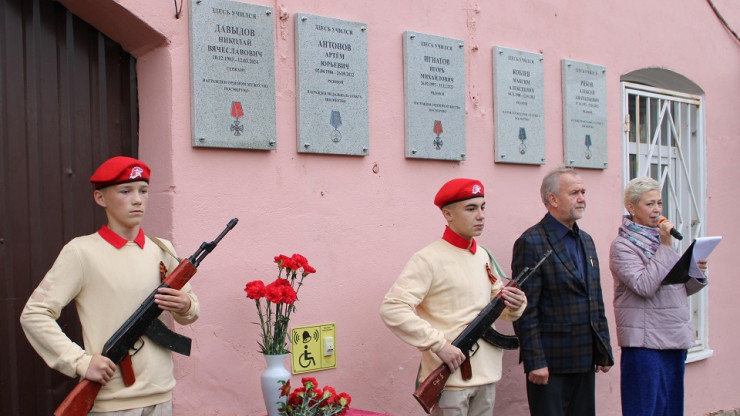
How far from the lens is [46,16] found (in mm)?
3924

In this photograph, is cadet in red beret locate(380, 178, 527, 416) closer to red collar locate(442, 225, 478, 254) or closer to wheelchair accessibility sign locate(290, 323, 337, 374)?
red collar locate(442, 225, 478, 254)

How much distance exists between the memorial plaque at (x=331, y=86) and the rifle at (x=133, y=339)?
1.17 meters

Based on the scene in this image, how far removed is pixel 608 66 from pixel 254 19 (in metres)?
2.97


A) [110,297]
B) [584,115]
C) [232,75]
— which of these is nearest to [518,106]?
[584,115]

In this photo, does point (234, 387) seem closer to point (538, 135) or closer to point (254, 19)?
point (254, 19)

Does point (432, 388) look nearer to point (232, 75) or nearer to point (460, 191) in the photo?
point (460, 191)

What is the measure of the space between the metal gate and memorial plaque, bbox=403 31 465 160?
165 centimetres

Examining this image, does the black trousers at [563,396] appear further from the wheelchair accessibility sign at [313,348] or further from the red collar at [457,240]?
the wheelchair accessibility sign at [313,348]

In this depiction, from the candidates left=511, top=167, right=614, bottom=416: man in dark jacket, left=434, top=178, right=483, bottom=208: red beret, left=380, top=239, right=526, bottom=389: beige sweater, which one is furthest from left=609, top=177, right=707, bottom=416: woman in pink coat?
left=434, top=178, right=483, bottom=208: red beret

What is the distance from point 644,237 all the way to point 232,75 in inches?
97.5

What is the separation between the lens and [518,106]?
5.47 m

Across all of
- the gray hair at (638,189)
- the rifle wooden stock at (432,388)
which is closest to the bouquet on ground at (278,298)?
the rifle wooden stock at (432,388)

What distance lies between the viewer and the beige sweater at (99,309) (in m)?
3.10

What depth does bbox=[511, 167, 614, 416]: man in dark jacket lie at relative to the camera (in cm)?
450
